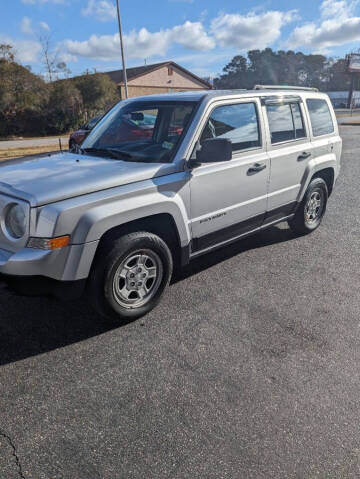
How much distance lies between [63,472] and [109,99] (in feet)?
109

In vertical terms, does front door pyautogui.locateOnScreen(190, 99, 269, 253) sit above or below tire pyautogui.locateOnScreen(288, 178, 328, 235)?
above

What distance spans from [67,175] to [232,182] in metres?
1.62

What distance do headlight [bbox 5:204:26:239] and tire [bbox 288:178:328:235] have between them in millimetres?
3584

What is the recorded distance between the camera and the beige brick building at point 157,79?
4300 centimetres

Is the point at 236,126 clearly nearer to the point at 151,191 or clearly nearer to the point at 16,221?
the point at 151,191

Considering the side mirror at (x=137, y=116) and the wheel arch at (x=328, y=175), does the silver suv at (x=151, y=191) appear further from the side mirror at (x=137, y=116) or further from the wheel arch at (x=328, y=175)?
the wheel arch at (x=328, y=175)

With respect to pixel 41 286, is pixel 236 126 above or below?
above

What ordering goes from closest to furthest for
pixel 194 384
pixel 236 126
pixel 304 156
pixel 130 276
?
pixel 194 384 → pixel 130 276 → pixel 236 126 → pixel 304 156

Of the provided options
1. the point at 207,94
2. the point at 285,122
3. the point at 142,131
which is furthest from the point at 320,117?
the point at 142,131

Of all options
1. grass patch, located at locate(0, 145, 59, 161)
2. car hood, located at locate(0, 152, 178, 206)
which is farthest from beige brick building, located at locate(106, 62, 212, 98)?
car hood, located at locate(0, 152, 178, 206)

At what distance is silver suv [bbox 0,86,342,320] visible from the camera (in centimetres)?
267

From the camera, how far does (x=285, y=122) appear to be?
439 centimetres

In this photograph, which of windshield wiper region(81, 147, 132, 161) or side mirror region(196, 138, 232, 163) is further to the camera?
windshield wiper region(81, 147, 132, 161)

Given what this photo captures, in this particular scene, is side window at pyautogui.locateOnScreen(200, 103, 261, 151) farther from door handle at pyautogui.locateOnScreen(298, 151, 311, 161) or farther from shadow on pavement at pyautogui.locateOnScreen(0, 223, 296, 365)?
shadow on pavement at pyautogui.locateOnScreen(0, 223, 296, 365)
